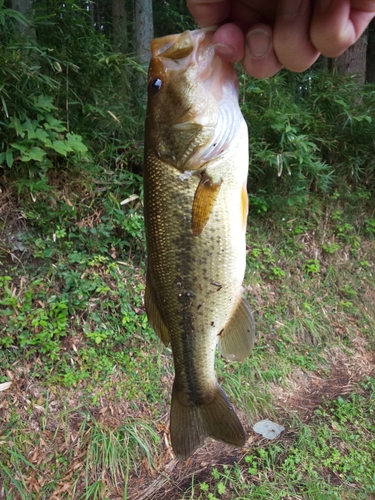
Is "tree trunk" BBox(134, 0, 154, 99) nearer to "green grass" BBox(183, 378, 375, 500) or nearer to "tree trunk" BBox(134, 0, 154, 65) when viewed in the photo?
"tree trunk" BBox(134, 0, 154, 65)

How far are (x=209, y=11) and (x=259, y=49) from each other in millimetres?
262

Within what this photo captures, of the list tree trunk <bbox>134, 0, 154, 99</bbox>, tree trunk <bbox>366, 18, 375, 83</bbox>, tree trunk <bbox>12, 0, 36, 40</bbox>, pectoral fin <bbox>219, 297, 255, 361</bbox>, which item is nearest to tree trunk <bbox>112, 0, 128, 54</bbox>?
tree trunk <bbox>134, 0, 154, 99</bbox>

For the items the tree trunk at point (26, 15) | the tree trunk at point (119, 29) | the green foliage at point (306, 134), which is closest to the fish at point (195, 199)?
the tree trunk at point (26, 15)

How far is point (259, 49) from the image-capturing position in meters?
1.43

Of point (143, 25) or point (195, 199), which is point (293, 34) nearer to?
point (195, 199)

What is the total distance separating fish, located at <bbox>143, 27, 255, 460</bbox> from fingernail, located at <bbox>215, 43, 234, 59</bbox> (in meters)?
0.02

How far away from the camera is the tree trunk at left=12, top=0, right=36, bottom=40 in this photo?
3.23m

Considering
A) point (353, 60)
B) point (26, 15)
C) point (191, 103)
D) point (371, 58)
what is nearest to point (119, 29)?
point (26, 15)

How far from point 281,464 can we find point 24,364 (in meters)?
2.35

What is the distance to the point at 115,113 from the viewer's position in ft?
12.4

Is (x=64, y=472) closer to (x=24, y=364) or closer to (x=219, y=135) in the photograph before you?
(x=24, y=364)

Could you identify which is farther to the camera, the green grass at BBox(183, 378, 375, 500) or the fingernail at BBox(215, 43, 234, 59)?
the green grass at BBox(183, 378, 375, 500)

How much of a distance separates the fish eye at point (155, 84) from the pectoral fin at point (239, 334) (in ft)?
2.99

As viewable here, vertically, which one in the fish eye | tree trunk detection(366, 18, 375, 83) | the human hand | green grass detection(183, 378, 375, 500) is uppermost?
the human hand
